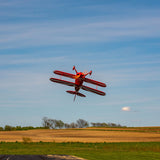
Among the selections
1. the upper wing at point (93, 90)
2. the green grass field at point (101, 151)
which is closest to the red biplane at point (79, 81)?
the upper wing at point (93, 90)

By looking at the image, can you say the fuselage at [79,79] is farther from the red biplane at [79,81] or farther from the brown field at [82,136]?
the brown field at [82,136]

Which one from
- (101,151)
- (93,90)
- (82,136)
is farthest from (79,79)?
(82,136)

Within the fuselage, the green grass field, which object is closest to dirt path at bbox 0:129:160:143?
the green grass field

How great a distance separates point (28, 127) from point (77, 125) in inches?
1194

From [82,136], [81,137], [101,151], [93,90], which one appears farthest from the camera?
[82,136]

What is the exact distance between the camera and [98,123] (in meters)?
147

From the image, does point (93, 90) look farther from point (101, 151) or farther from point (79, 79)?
point (101, 151)

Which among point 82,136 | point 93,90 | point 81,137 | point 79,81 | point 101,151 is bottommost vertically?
point 101,151

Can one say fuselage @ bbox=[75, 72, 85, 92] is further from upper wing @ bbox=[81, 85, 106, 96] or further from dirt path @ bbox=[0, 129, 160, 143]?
dirt path @ bbox=[0, 129, 160, 143]

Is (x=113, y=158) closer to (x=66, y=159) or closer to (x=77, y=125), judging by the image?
(x=66, y=159)

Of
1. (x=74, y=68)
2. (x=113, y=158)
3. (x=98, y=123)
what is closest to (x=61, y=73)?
(x=74, y=68)

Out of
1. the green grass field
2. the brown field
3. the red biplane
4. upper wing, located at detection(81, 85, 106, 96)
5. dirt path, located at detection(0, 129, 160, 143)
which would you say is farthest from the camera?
the brown field

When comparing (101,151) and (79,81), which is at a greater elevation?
(79,81)

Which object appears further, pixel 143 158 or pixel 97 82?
pixel 97 82
